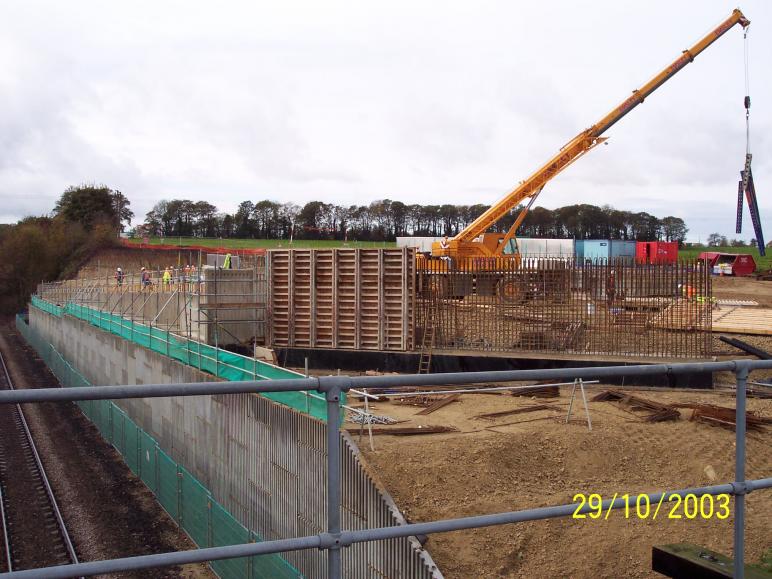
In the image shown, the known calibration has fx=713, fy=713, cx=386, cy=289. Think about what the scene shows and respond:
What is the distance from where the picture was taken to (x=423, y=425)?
12406mm

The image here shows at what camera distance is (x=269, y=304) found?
902 inches

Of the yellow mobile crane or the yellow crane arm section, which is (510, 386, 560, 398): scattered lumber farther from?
the yellow crane arm section

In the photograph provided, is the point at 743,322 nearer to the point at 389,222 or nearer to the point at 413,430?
the point at 413,430

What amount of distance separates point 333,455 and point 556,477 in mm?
8289

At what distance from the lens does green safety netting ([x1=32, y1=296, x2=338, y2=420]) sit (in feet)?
36.0

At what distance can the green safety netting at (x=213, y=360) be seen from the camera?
11.0m

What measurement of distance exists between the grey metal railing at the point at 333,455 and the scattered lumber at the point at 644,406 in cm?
1038

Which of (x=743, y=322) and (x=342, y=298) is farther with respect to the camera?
(x=743, y=322)

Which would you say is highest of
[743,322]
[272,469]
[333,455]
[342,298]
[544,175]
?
[544,175]

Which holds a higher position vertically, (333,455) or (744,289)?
(333,455)

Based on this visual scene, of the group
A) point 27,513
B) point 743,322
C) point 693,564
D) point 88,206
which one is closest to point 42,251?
point 88,206

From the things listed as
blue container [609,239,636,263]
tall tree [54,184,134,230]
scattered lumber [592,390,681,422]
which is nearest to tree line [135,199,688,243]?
tall tree [54,184,134,230]

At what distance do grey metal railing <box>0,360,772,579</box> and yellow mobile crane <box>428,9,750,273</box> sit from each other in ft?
71.0

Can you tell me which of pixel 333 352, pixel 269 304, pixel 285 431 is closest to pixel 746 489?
pixel 285 431
